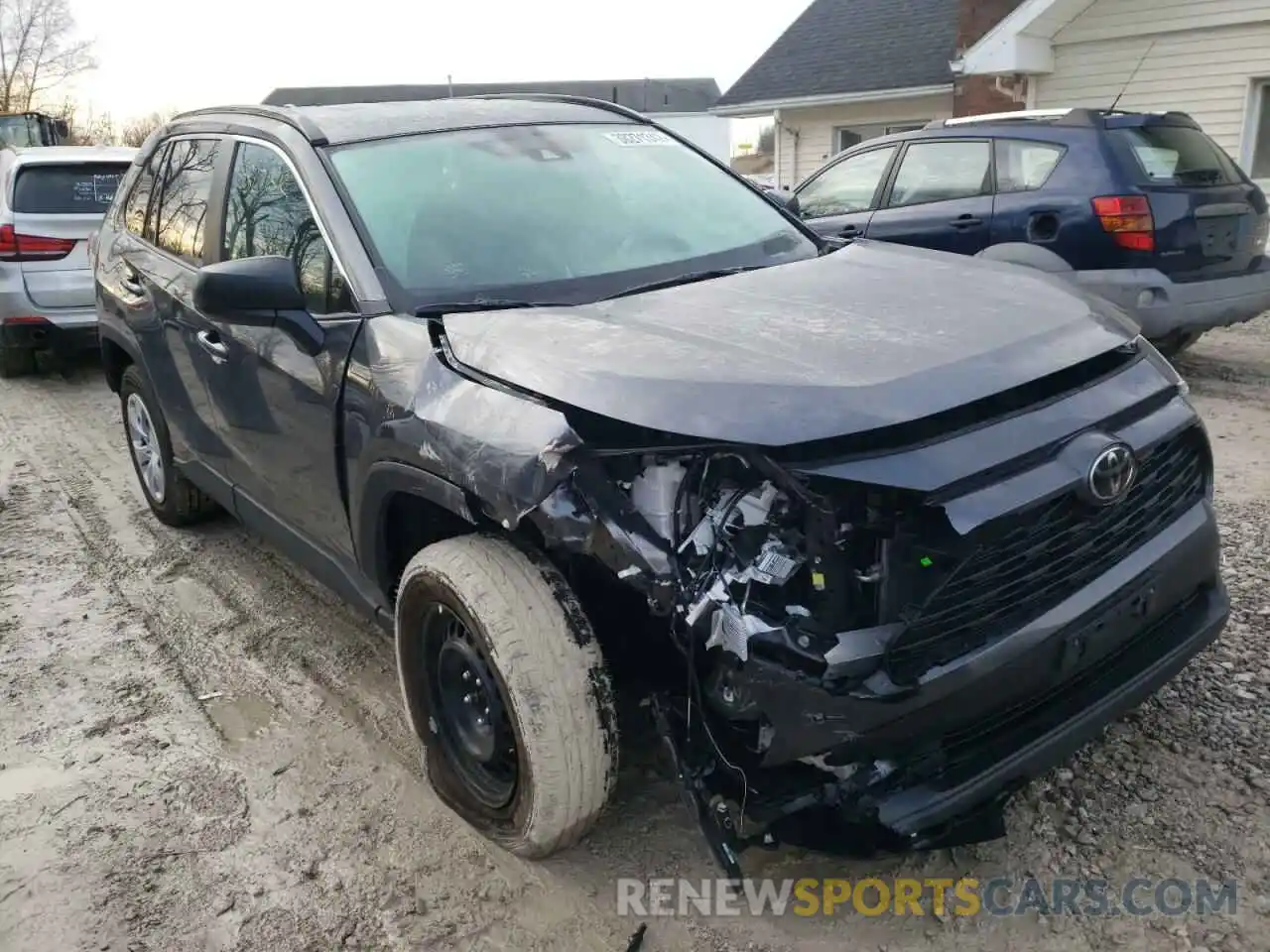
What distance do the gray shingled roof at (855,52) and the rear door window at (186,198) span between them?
1257 cm

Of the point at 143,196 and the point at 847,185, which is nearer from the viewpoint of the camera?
the point at 143,196

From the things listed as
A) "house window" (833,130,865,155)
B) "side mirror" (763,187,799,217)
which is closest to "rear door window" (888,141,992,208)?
"side mirror" (763,187,799,217)

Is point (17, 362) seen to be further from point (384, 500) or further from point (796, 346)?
point (796, 346)

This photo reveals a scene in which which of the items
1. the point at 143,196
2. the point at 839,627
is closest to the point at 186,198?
the point at 143,196

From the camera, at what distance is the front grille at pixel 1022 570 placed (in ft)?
6.80

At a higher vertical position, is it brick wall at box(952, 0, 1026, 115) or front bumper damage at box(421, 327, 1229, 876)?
brick wall at box(952, 0, 1026, 115)

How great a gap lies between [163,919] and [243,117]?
9.18 ft

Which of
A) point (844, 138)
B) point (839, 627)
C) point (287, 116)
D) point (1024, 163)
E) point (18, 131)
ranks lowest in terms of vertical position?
point (839, 627)

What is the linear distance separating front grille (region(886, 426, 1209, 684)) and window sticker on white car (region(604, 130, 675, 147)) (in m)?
2.20

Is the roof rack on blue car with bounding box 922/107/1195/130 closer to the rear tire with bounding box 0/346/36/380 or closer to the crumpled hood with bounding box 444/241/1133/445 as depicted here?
the crumpled hood with bounding box 444/241/1133/445

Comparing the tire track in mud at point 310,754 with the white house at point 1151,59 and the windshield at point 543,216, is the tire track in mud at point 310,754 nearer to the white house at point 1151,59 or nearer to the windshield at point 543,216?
the windshield at point 543,216

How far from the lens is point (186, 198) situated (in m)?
4.16

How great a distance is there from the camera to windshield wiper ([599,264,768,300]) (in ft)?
9.69

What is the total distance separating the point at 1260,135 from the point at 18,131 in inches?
912
